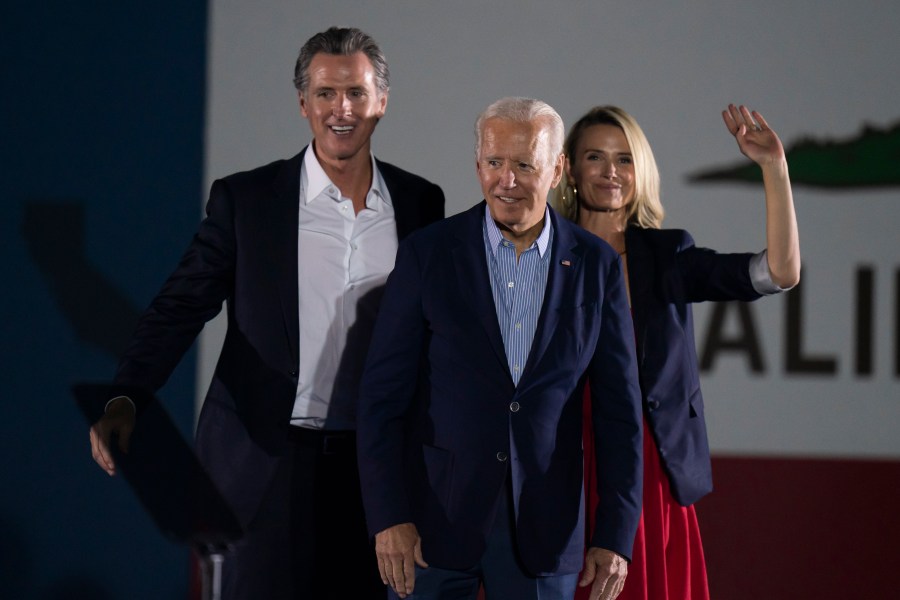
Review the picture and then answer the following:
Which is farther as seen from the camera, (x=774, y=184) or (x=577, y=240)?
(x=774, y=184)

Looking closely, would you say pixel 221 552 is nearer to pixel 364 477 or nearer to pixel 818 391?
pixel 364 477

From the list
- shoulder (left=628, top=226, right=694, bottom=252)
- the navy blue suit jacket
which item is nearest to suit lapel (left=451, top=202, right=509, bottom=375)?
the navy blue suit jacket

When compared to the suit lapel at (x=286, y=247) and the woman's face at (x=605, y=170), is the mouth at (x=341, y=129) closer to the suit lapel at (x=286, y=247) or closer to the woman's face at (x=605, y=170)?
the suit lapel at (x=286, y=247)

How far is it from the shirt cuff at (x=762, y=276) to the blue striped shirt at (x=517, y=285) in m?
0.61

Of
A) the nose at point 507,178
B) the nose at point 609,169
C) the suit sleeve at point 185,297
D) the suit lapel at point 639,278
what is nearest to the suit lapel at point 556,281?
the nose at point 507,178

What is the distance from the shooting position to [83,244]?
3623mm

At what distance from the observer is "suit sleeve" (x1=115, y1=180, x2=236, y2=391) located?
86.8 inches

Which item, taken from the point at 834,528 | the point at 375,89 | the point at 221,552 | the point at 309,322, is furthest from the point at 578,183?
the point at 834,528

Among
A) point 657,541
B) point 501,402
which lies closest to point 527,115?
point 501,402

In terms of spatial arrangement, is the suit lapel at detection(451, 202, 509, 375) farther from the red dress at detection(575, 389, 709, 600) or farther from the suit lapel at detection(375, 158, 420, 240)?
the red dress at detection(575, 389, 709, 600)

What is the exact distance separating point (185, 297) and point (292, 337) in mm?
257

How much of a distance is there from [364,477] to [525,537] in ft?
0.97

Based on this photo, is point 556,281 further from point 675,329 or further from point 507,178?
point 675,329

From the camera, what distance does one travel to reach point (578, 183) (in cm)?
248
